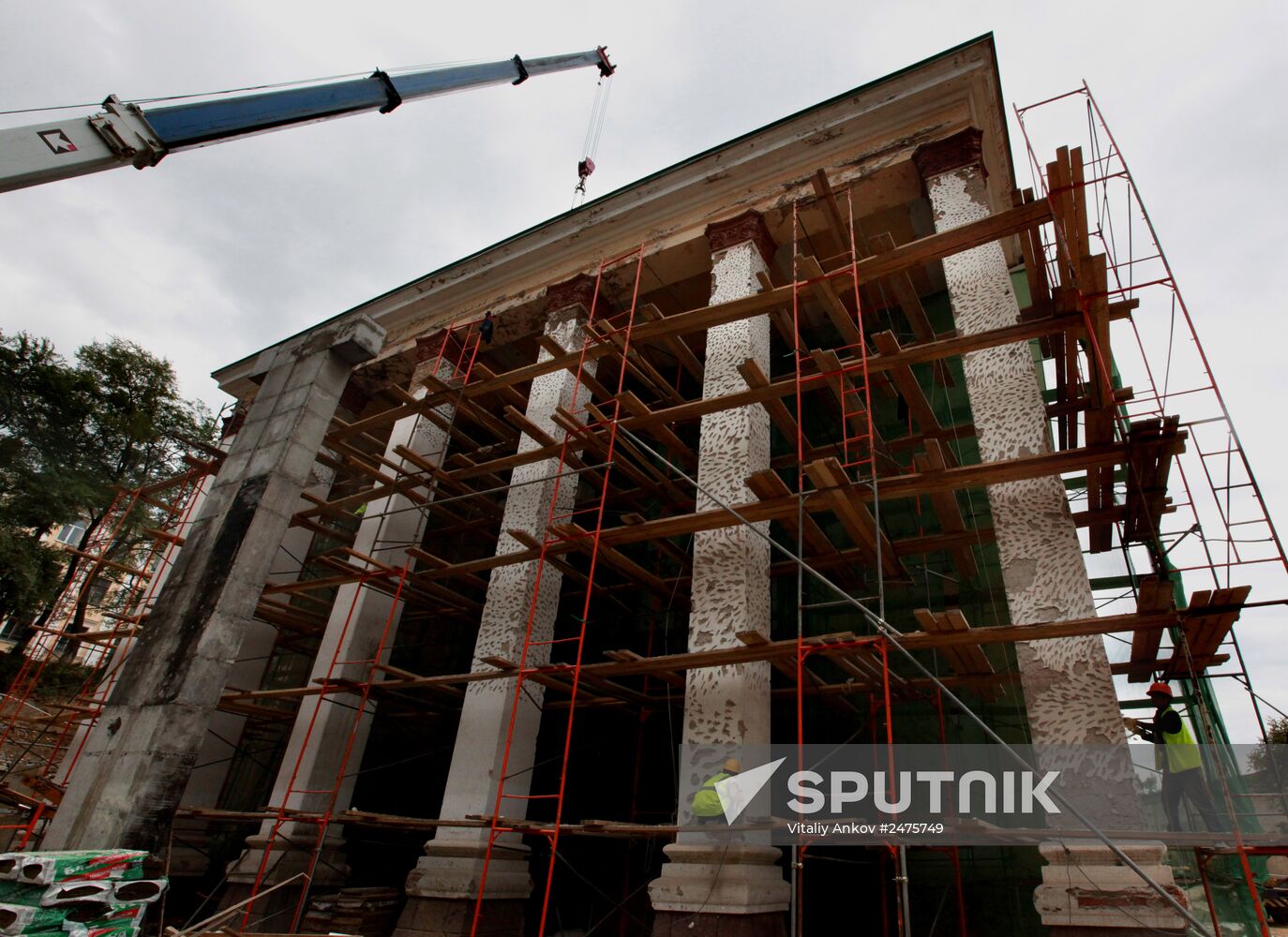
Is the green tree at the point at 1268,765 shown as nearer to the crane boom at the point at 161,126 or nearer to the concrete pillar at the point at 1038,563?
the concrete pillar at the point at 1038,563

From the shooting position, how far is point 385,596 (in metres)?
12.4

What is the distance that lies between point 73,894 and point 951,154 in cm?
1314

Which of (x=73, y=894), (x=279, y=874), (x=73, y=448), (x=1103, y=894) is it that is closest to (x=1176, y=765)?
(x=1103, y=894)

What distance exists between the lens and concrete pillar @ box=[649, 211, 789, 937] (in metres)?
6.90

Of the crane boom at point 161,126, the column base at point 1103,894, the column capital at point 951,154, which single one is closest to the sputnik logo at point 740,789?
the column base at point 1103,894

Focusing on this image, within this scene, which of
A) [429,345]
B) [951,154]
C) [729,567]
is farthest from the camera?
[429,345]

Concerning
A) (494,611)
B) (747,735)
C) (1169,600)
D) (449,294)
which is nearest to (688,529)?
(747,735)

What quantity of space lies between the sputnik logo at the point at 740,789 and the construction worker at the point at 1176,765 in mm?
3882

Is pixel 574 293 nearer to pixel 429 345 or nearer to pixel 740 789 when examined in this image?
pixel 429 345

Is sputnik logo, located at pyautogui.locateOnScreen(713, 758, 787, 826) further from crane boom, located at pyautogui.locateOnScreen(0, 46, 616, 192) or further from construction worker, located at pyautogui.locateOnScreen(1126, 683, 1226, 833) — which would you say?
crane boom, located at pyautogui.locateOnScreen(0, 46, 616, 192)

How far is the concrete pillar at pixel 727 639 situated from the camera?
6898mm

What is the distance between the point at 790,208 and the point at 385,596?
9.30 m

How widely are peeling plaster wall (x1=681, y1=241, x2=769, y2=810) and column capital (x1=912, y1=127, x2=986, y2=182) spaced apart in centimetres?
299

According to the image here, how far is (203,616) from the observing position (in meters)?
9.12
